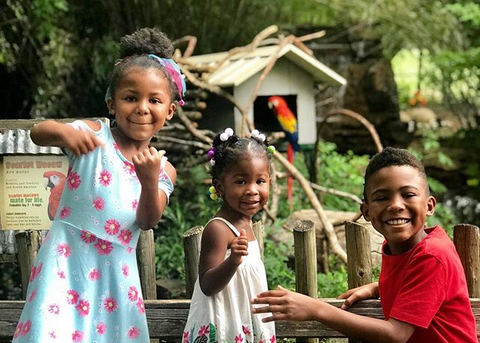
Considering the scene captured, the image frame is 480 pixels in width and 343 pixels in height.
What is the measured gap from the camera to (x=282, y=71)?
7.39m

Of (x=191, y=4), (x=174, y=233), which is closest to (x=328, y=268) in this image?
(x=174, y=233)

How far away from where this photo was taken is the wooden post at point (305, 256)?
10.9ft

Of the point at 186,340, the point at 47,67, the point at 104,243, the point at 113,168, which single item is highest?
the point at 47,67

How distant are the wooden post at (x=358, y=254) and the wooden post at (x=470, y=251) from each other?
0.37 metres

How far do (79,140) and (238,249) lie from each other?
643 millimetres

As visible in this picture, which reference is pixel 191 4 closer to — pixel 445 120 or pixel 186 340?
pixel 445 120

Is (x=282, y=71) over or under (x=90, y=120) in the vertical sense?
over

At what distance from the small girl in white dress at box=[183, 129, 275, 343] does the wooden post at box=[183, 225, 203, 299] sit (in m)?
0.59

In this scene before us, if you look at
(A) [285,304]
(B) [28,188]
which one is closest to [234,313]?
(A) [285,304]

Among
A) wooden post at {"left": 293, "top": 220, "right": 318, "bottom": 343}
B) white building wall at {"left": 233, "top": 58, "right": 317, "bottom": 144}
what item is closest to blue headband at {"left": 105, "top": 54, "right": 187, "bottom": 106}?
wooden post at {"left": 293, "top": 220, "right": 318, "bottom": 343}

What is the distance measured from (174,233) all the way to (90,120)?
3.56 meters

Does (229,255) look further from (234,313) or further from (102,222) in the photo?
(102,222)

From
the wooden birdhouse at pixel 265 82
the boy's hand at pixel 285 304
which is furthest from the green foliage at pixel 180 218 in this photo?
the boy's hand at pixel 285 304

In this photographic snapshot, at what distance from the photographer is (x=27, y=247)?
140 inches
